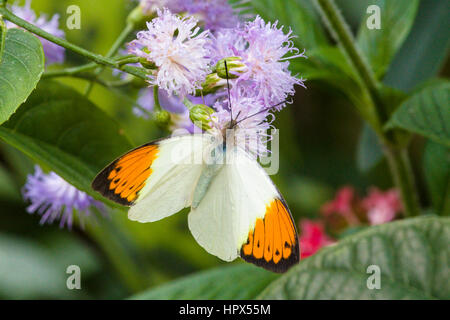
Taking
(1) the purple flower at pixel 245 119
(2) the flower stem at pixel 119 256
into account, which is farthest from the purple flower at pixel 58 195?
(2) the flower stem at pixel 119 256

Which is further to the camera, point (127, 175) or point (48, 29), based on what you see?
point (48, 29)

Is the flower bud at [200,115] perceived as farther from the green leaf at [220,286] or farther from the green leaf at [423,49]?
the green leaf at [423,49]

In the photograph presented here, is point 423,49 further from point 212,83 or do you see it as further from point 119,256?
point 119,256

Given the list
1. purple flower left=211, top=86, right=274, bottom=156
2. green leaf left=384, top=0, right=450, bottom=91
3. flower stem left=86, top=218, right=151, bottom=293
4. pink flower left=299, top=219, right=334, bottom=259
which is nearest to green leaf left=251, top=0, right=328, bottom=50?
green leaf left=384, top=0, right=450, bottom=91

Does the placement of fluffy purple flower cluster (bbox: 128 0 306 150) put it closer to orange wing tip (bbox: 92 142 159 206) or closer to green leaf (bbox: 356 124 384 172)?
orange wing tip (bbox: 92 142 159 206)

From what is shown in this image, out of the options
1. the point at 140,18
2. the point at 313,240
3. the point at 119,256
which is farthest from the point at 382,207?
the point at 140,18

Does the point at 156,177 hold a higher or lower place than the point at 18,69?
lower
